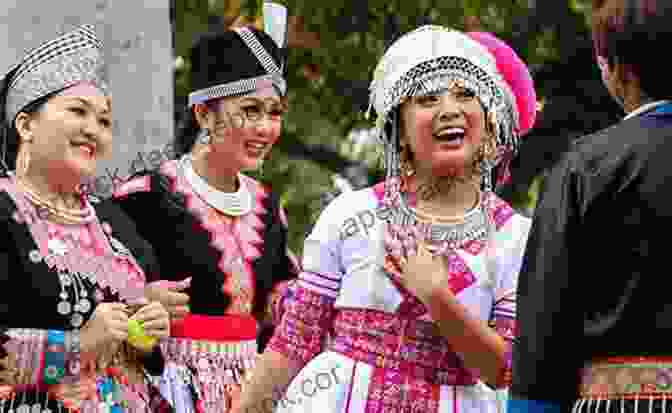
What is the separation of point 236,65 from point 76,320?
1.90 meters

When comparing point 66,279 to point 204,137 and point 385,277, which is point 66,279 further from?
point 204,137

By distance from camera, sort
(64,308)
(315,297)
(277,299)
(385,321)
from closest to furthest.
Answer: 1. (64,308)
2. (385,321)
3. (315,297)
4. (277,299)

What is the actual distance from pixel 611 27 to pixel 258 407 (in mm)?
1847

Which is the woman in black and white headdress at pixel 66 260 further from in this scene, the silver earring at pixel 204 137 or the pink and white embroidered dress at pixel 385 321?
the silver earring at pixel 204 137

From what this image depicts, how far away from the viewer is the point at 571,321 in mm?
3828

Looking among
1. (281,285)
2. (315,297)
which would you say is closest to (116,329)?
(315,297)

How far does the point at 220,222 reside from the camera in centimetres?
637

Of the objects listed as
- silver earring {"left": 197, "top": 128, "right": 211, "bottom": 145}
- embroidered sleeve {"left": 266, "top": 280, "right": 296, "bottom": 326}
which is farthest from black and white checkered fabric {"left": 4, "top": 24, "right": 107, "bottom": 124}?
embroidered sleeve {"left": 266, "top": 280, "right": 296, "bottom": 326}

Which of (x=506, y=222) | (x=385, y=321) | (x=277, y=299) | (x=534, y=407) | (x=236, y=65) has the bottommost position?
(x=534, y=407)

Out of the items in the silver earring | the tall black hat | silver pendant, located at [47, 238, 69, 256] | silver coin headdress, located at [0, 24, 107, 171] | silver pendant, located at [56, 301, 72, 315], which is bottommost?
silver pendant, located at [56, 301, 72, 315]

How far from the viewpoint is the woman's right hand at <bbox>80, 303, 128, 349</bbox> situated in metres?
4.73

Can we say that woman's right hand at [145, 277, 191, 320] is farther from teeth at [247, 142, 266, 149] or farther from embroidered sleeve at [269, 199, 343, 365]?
teeth at [247, 142, 266, 149]

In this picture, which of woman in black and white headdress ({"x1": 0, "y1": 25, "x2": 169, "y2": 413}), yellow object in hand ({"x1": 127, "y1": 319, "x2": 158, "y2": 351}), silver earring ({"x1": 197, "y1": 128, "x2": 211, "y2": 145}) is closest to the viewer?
woman in black and white headdress ({"x1": 0, "y1": 25, "x2": 169, "y2": 413})

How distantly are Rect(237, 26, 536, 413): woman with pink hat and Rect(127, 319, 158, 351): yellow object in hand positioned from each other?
378 mm
